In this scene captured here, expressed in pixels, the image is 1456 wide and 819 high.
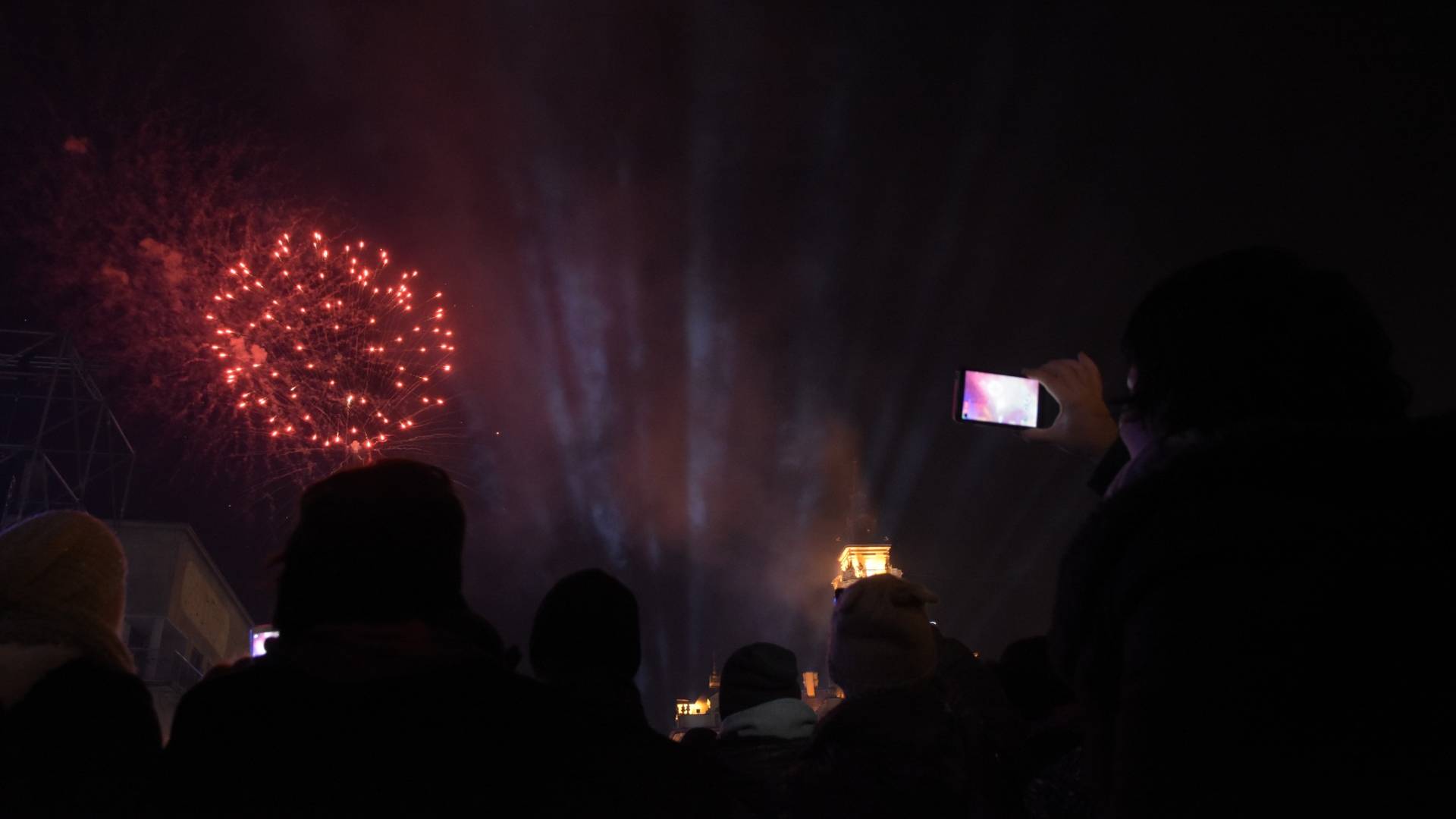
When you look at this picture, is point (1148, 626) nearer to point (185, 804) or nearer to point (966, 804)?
point (185, 804)

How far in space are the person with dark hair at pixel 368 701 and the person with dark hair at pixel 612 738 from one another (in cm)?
9

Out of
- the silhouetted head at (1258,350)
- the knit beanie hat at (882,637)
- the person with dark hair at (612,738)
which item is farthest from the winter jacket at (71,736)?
the knit beanie hat at (882,637)

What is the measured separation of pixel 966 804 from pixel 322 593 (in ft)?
8.79

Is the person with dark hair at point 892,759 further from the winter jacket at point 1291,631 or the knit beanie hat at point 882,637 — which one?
the winter jacket at point 1291,631

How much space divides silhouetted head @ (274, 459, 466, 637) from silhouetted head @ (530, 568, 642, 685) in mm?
990

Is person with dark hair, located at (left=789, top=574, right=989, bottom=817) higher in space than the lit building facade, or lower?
lower

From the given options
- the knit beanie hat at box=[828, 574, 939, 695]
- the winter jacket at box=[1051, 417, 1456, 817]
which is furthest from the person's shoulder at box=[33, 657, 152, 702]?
the knit beanie hat at box=[828, 574, 939, 695]

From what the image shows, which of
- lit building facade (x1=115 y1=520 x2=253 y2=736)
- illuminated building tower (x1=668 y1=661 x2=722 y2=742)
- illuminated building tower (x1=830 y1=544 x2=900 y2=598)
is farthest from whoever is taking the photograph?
illuminated building tower (x1=668 y1=661 x2=722 y2=742)

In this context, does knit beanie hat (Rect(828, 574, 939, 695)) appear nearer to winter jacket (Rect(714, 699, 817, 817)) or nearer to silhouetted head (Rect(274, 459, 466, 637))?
winter jacket (Rect(714, 699, 817, 817))

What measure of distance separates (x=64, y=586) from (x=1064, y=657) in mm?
3362

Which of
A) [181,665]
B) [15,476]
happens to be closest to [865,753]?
[15,476]

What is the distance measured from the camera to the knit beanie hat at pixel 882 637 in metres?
4.32

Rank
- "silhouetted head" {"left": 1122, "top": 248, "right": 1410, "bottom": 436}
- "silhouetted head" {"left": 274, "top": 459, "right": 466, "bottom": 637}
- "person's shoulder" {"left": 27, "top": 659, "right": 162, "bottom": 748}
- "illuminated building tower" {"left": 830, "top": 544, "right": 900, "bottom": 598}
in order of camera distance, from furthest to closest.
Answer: "illuminated building tower" {"left": 830, "top": 544, "right": 900, "bottom": 598}
"person's shoulder" {"left": 27, "top": 659, "right": 162, "bottom": 748}
"silhouetted head" {"left": 274, "top": 459, "right": 466, "bottom": 637}
"silhouetted head" {"left": 1122, "top": 248, "right": 1410, "bottom": 436}

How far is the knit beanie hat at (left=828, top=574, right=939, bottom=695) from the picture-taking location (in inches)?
170
